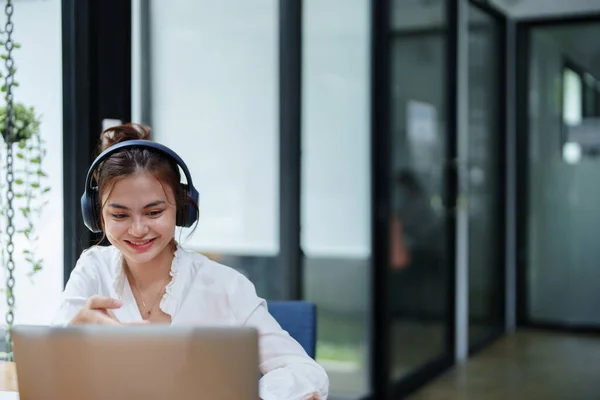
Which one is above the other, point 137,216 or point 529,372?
point 137,216

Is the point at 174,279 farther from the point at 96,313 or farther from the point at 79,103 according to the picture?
the point at 79,103

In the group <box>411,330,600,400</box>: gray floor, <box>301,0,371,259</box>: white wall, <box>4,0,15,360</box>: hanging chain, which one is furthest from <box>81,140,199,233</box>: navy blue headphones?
<box>411,330,600,400</box>: gray floor

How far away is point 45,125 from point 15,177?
19cm

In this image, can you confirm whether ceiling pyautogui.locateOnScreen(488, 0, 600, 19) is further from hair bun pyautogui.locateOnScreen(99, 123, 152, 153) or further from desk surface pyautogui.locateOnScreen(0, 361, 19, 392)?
desk surface pyautogui.locateOnScreen(0, 361, 19, 392)

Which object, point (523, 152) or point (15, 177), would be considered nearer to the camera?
point (15, 177)

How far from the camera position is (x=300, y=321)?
198 centimetres

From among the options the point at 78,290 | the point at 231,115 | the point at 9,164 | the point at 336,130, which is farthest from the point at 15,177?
the point at 336,130

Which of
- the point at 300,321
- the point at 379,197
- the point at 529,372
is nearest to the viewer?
the point at 300,321

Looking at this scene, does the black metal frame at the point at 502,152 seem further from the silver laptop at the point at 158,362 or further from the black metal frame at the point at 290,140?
the silver laptop at the point at 158,362

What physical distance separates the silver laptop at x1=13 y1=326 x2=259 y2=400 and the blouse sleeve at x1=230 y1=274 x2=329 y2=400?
40 cm

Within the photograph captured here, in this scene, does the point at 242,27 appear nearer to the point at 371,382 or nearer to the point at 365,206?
the point at 365,206

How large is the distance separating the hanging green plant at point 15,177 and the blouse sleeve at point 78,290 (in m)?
0.58

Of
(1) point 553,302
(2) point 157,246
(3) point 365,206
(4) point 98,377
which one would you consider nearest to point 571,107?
(1) point 553,302

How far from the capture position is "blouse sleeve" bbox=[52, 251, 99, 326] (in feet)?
5.18
